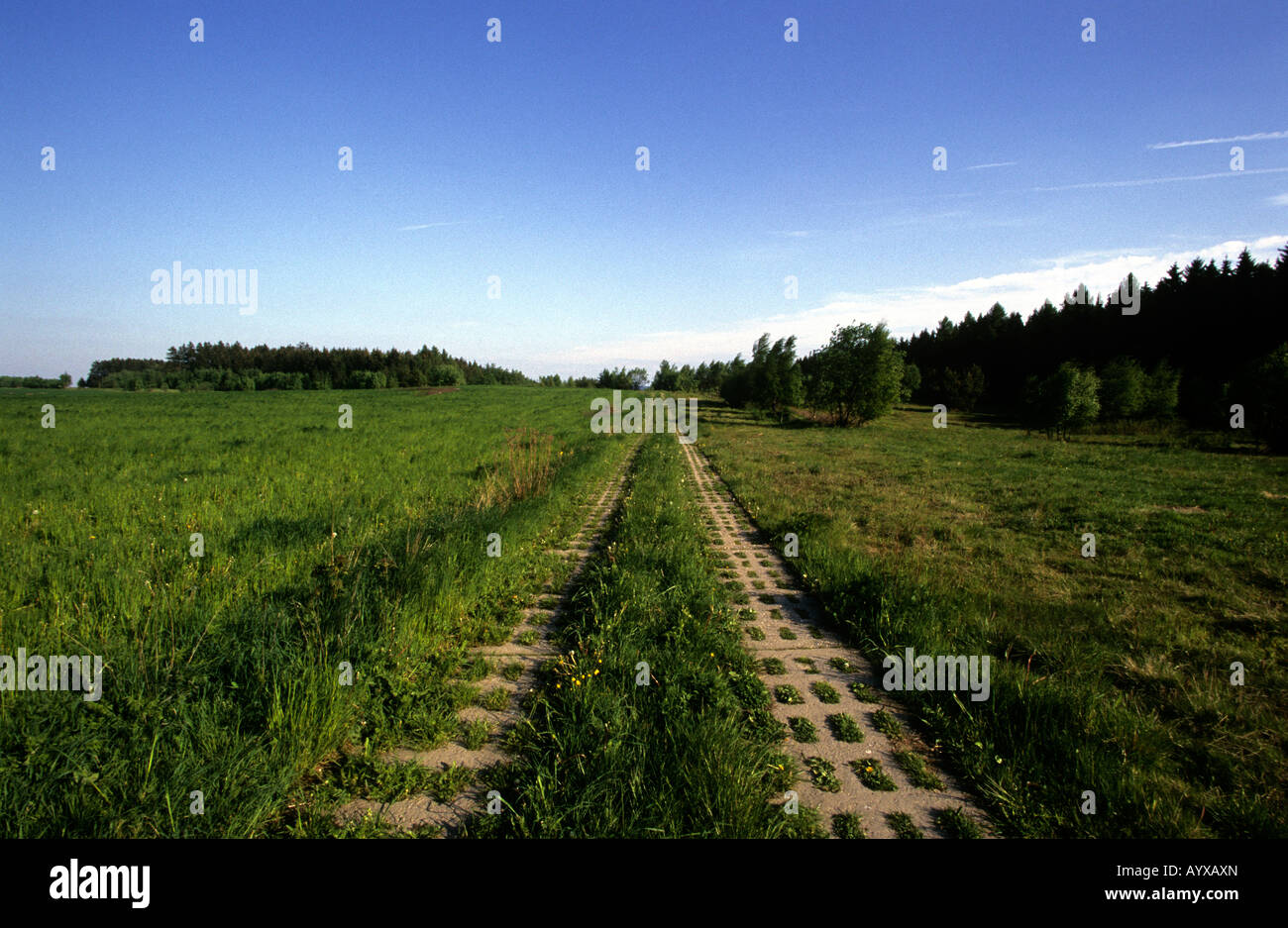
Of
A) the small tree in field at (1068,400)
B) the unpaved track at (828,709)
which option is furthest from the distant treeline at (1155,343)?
the unpaved track at (828,709)

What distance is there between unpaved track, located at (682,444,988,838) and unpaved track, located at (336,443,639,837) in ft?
7.33

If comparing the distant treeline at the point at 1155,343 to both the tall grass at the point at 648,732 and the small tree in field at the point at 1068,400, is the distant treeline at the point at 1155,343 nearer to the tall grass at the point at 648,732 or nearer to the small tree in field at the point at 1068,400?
the small tree in field at the point at 1068,400

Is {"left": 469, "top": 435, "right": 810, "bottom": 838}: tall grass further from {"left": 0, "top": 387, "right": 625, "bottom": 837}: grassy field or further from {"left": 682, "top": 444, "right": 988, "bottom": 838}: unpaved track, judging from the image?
{"left": 0, "top": 387, "right": 625, "bottom": 837}: grassy field

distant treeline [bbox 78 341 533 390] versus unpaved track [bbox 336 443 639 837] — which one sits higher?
distant treeline [bbox 78 341 533 390]

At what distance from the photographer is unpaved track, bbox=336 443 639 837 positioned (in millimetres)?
2863

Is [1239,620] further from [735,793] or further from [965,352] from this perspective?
[965,352]

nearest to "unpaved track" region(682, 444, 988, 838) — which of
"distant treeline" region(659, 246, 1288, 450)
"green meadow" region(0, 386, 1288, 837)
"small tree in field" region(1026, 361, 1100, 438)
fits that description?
"green meadow" region(0, 386, 1288, 837)

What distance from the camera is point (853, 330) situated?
141 feet

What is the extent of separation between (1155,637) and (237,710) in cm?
929

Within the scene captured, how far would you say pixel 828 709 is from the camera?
414 centimetres

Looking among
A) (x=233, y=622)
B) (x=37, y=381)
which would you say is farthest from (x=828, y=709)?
(x=37, y=381)

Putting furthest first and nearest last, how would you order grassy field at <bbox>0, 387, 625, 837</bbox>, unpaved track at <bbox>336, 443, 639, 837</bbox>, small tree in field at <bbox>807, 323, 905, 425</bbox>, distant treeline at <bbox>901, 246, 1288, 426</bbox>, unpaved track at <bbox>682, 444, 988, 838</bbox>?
distant treeline at <bbox>901, 246, 1288, 426</bbox>, small tree in field at <bbox>807, 323, 905, 425</bbox>, unpaved track at <bbox>682, 444, 988, 838</bbox>, unpaved track at <bbox>336, 443, 639, 837</bbox>, grassy field at <bbox>0, 387, 625, 837</bbox>
